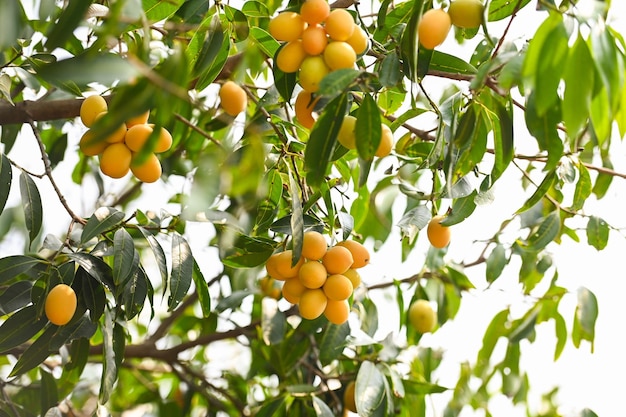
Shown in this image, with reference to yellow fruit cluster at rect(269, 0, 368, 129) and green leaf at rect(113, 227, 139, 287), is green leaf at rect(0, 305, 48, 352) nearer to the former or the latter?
green leaf at rect(113, 227, 139, 287)

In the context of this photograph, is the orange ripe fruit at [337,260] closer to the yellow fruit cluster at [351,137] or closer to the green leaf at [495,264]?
the yellow fruit cluster at [351,137]

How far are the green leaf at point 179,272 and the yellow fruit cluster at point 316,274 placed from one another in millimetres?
97

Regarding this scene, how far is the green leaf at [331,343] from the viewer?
1.16m

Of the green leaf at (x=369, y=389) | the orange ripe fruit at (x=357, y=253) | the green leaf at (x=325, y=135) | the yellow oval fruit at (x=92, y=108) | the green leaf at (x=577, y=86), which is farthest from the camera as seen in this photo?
the green leaf at (x=369, y=389)

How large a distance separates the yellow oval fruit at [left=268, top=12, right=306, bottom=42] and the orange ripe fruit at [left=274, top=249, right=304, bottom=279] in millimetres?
267

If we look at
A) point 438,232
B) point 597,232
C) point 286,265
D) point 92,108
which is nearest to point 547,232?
point 597,232

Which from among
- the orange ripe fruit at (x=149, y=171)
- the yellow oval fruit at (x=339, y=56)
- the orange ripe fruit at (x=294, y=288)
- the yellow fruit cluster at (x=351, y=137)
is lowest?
the orange ripe fruit at (x=294, y=288)

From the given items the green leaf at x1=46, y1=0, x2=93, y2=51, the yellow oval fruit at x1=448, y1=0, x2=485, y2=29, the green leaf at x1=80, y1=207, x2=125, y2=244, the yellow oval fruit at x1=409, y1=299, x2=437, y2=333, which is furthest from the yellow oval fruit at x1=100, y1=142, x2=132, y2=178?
the yellow oval fruit at x1=409, y1=299, x2=437, y2=333

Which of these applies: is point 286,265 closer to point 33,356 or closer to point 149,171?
point 149,171

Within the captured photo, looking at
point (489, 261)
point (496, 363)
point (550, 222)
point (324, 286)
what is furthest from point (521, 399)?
point (324, 286)

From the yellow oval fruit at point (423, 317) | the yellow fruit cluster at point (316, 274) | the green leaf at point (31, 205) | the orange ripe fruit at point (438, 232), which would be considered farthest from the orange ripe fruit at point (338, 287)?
the yellow oval fruit at point (423, 317)

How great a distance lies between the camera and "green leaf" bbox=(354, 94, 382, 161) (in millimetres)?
677

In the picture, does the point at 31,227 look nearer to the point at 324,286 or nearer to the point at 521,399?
the point at 324,286

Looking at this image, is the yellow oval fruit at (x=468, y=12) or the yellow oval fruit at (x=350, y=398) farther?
the yellow oval fruit at (x=350, y=398)
